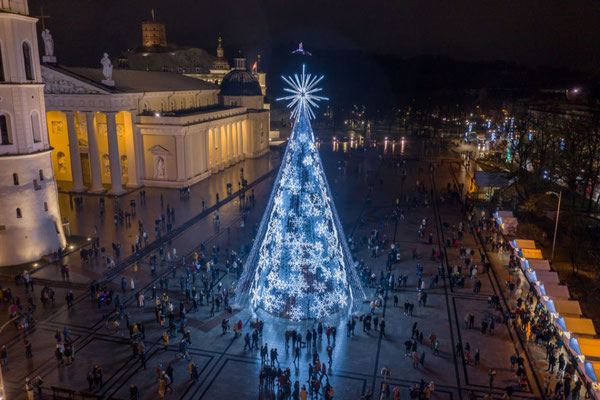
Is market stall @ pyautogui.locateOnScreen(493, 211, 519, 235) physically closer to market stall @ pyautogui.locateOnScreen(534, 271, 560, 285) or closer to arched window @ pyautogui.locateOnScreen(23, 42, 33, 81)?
market stall @ pyautogui.locateOnScreen(534, 271, 560, 285)

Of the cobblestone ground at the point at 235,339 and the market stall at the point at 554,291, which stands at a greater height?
the market stall at the point at 554,291

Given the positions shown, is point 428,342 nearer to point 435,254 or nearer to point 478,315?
point 478,315

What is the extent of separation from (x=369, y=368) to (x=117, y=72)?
40.7 meters

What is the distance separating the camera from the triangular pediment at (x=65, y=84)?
38.9 m

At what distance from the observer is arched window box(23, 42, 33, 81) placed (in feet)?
82.2

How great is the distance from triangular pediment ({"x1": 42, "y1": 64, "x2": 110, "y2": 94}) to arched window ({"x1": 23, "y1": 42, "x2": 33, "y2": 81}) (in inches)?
542

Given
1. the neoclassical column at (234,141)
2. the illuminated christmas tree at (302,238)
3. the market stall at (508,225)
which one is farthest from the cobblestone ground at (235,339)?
the neoclassical column at (234,141)

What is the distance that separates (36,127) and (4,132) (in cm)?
158

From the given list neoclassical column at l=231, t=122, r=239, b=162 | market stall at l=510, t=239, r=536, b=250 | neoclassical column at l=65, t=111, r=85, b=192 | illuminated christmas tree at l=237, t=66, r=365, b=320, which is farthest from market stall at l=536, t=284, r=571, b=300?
neoclassical column at l=231, t=122, r=239, b=162

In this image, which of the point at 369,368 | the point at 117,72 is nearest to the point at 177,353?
the point at 369,368

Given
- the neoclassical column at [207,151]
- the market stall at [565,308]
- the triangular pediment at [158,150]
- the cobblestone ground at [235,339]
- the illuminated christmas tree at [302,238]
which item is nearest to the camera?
the cobblestone ground at [235,339]

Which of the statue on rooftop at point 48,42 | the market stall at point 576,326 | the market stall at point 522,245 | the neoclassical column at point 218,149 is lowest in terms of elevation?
the market stall at point 576,326

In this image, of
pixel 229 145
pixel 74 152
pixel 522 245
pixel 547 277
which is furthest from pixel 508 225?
pixel 74 152

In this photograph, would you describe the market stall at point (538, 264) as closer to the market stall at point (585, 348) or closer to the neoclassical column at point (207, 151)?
the market stall at point (585, 348)
